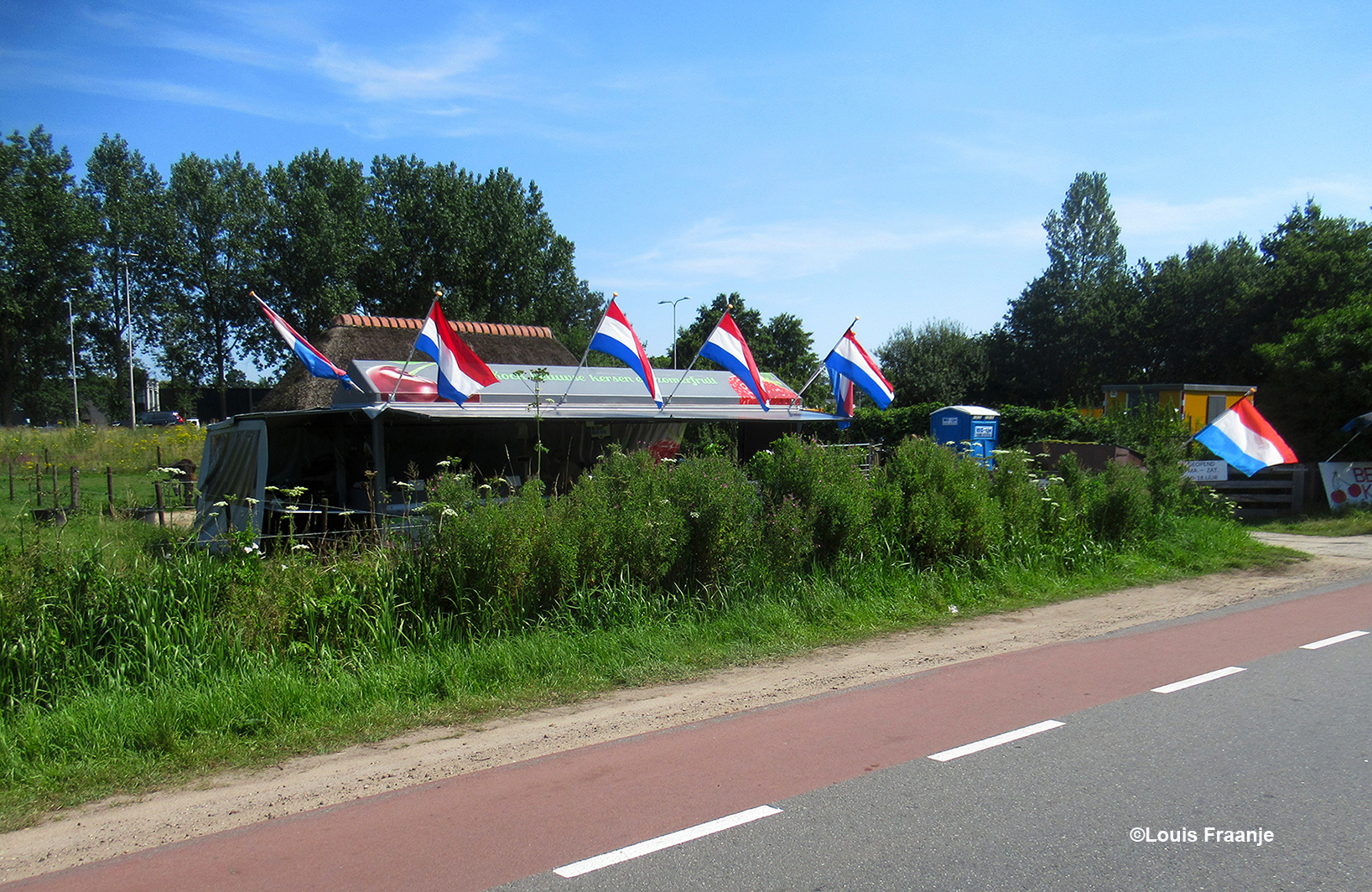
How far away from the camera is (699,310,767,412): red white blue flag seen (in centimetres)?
1362

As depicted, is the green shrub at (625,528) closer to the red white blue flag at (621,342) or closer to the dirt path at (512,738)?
the dirt path at (512,738)

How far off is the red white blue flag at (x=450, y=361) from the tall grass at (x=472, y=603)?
3.16 metres

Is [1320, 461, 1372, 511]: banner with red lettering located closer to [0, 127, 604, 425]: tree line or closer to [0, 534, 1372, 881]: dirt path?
[0, 534, 1372, 881]: dirt path

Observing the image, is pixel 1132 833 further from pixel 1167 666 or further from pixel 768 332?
pixel 768 332

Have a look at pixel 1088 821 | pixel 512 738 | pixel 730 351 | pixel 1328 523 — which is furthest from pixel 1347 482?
pixel 512 738

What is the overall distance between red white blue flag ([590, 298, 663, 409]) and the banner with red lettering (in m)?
14.3

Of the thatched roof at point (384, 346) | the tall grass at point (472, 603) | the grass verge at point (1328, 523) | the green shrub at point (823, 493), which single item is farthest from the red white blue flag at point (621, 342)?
the grass verge at point (1328, 523)

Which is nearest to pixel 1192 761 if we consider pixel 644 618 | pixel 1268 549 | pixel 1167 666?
pixel 1167 666

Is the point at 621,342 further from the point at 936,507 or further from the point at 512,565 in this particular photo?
the point at 512,565

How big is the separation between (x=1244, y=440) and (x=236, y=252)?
4148 cm

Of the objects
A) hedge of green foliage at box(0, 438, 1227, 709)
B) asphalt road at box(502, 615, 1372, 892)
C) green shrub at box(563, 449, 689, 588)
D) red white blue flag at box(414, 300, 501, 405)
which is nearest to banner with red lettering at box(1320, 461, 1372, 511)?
hedge of green foliage at box(0, 438, 1227, 709)

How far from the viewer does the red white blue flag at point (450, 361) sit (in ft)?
35.8

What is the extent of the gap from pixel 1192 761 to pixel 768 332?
152 feet

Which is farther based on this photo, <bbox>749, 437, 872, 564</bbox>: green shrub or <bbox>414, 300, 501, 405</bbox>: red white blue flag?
<bbox>414, 300, 501, 405</bbox>: red white blue flag
